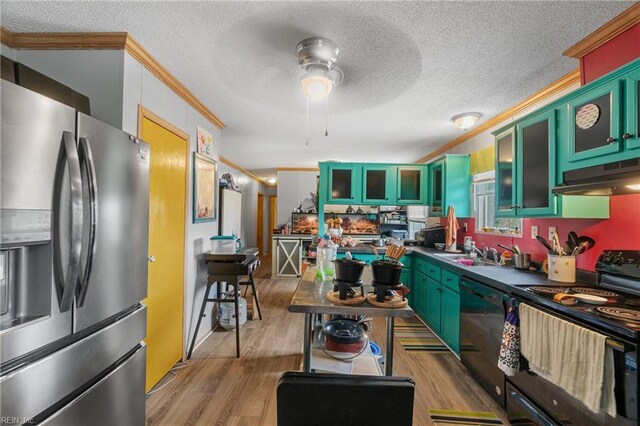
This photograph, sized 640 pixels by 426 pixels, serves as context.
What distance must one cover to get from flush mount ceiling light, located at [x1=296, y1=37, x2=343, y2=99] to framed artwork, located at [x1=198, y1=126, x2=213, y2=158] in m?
1.36

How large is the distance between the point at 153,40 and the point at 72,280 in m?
1.56

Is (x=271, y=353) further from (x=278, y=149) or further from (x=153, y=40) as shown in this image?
(x=278, y=149)

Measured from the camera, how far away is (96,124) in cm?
118

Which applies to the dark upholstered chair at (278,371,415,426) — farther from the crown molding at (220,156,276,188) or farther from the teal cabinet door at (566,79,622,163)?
the crown molding at (220,156,276,188)

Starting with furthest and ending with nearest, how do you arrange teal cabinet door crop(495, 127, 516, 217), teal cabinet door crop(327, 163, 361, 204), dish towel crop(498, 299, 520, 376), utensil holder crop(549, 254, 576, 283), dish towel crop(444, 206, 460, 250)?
teal cabinet door crop(327, 163, 361, 204) < dish towel crop(444, 206, 460, 250) < teal cabinet door crop(495, 127, 516, 217) < utensil holder crop(549, 254, 576, 283) < dish towel crop(498, 299, 520, 376)

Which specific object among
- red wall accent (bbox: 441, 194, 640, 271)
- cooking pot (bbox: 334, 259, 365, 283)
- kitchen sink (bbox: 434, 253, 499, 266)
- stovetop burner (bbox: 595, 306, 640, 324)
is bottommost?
kitchen sink (bbox: 434, 253, 499, 266)

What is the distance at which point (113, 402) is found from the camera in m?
1.28

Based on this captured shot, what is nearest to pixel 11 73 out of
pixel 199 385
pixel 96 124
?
pixel 96 124

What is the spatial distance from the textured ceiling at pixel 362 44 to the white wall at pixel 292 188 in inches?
150

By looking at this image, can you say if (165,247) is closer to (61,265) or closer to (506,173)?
(61,265)

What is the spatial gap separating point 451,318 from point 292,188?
192 inches

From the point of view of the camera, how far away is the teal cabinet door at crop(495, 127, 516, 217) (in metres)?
2.40

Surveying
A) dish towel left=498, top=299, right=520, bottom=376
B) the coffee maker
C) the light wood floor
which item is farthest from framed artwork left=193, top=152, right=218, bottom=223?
the coffee maker

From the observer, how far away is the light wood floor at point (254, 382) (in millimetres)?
1927
